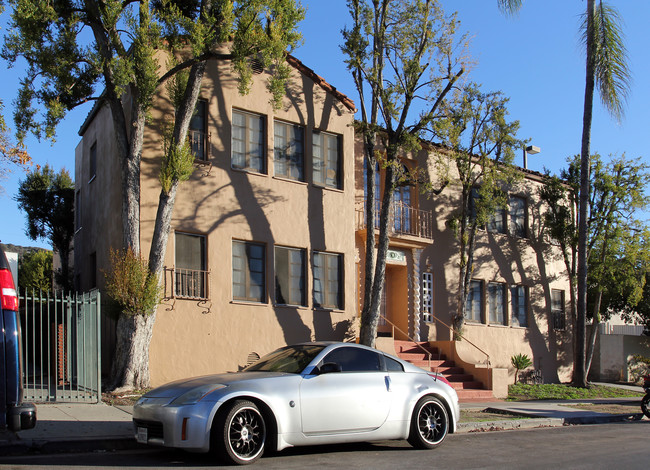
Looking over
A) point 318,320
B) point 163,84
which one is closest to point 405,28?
point 163,84

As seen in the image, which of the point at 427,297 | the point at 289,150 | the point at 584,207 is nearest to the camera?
the point at 289,150

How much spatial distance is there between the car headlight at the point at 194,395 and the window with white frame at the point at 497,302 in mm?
17528

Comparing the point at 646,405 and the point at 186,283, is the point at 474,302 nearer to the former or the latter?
the point at 646,405

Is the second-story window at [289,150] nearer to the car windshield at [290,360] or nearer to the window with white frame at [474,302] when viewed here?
the window with white frame at [474,302]

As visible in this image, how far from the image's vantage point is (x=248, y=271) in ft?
56.5

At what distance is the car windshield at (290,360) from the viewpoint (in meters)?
8.98

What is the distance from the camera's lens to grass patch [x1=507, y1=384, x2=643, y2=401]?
20.5m

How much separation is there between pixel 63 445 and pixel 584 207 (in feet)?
60.1

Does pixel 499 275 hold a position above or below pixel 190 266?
below

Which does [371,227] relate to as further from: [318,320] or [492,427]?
[492,427]

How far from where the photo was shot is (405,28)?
61.4 feet

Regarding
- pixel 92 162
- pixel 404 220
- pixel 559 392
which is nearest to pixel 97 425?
pixel 92 162

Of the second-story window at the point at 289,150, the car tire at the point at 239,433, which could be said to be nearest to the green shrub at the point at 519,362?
the second-story window at the point at 289,150

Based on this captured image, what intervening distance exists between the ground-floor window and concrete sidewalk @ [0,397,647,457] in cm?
1055
